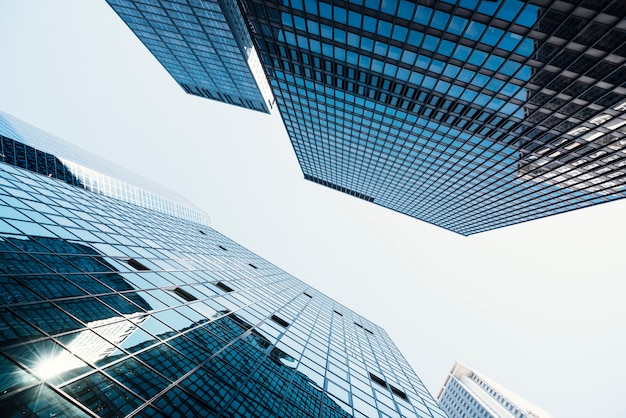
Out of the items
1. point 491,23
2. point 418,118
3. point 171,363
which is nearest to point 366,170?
point 418,118

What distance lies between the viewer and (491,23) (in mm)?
24609

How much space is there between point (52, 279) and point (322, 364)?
655 inches

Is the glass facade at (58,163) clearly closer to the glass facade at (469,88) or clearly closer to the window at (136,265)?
the window at (136,265)

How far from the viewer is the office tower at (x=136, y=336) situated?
880cm

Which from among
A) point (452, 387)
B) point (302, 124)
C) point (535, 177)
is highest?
point (535, 177)

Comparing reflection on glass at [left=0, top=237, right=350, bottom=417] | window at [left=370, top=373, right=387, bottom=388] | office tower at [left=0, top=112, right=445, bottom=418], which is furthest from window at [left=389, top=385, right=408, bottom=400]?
reflection on glass at [left=0, top=237, right=350, bottom=417]

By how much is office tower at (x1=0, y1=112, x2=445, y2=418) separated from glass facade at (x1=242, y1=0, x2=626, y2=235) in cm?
2613

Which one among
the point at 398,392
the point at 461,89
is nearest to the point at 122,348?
the point at 398,392

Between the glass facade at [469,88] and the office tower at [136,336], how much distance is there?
85.7 ft

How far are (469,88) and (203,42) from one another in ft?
231

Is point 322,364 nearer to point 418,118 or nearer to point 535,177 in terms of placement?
point 418,118

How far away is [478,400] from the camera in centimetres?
13750

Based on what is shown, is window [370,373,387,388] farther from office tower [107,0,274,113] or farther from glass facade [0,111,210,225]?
office tower [107,0,274,113]

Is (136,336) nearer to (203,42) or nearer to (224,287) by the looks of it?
(224,287)
